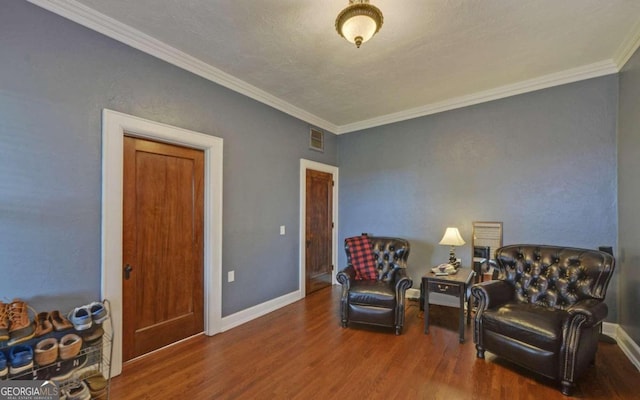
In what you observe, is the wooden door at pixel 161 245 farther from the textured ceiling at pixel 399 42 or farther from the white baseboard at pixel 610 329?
the white baseboard at pixel 610 329

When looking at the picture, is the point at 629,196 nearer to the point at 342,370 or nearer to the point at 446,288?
the point at 446,288

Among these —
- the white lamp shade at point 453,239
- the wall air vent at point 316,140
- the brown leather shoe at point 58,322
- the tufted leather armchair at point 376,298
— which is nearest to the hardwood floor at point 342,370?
the tufted leather armchair at point 376,298

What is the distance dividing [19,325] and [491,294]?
354cm

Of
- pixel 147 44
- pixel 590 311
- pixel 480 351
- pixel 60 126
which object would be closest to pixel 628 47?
pixel 590 311

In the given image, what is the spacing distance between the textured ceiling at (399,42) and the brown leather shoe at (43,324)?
2200 millimetres

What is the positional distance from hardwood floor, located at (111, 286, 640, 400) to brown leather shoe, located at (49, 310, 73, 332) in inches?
26.9

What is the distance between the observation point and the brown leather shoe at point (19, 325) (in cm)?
155

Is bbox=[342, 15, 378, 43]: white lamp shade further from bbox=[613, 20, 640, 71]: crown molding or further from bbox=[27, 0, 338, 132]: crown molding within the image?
bbox=[613, 20, 640, 71]: crown molding

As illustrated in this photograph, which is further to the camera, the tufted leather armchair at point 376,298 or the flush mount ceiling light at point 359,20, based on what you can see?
the tufted leather armchair at point 376,298

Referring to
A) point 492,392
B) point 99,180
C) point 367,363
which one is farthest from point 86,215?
point 492,392

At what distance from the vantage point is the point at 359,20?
5.94ft

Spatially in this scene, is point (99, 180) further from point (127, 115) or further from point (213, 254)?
point (213, 254)

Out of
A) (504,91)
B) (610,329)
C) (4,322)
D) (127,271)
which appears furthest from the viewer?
(504,91)

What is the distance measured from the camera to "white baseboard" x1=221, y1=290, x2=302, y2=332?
3.17m
